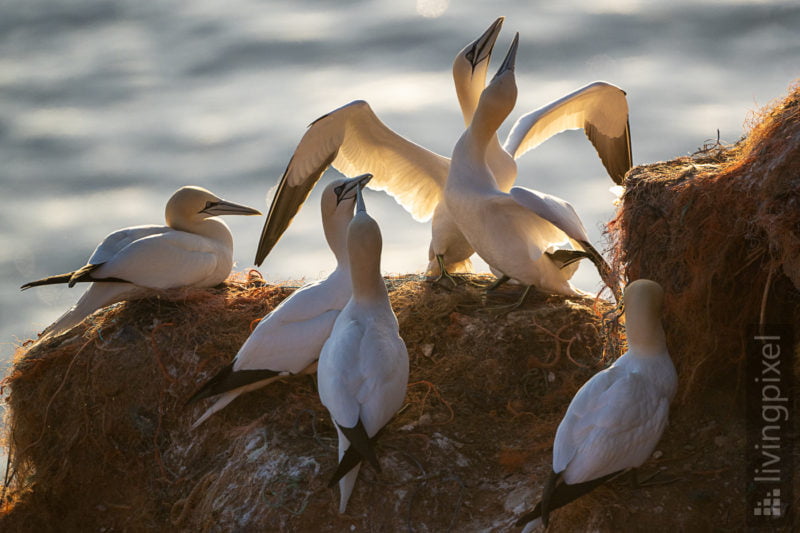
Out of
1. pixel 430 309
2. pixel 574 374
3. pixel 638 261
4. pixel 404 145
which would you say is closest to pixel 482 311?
pixel 430 309

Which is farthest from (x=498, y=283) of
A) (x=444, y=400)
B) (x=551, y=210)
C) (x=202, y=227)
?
(x=202, y=227)

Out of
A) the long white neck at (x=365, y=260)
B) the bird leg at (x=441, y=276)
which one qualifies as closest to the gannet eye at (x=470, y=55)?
the bird leg at (x=441, y=276)

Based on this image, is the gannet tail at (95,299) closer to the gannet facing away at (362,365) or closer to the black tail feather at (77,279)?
the black tail feather at (77,279)

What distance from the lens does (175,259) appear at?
23.6 ft

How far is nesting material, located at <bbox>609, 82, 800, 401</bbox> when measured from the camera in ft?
16.4

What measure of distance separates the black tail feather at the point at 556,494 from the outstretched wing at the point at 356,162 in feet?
13.1

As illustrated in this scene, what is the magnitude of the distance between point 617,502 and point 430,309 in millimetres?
2360

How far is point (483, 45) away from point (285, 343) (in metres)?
3.30

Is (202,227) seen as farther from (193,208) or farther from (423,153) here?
(423,153)

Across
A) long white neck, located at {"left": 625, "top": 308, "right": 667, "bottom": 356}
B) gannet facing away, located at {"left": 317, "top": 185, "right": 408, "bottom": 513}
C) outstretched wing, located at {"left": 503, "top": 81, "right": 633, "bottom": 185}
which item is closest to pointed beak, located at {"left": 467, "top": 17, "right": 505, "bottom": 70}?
outstretched wing, located at {"left": 503, "top": 81, "right": 633, "bottom": 185}

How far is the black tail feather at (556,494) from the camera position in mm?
4363

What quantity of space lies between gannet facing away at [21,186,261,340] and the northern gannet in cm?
181

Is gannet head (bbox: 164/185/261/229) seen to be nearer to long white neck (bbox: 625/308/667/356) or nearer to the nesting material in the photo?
the nesting material

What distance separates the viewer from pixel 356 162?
834 cm
